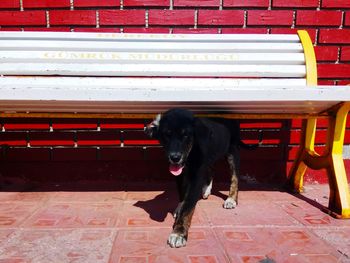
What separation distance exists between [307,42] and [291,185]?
1371 mm

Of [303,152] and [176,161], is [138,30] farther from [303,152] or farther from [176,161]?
[303,152]

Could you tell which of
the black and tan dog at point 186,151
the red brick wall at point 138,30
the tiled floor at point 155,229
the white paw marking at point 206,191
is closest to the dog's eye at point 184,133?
the black and tan dog at point 186,151

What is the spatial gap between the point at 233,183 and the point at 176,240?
108cm

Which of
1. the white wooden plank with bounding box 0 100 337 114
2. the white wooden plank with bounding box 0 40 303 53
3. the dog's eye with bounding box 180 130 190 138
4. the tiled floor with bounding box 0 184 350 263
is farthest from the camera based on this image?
the white wooden plank with bounding box 0 40 303 53

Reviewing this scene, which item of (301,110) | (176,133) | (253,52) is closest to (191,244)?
(176,133)

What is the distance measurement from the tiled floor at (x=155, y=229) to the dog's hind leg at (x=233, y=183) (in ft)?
0.24

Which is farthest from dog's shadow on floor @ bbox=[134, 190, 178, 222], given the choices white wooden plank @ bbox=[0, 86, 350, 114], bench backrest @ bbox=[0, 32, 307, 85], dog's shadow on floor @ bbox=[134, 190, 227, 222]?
bench backrest @ bbox=[0, 32, 307, 85]

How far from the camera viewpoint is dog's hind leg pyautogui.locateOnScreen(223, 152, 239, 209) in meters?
2.73

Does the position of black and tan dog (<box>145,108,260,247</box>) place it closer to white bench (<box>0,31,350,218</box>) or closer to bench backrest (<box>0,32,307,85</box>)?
white bench (<box>0,31,350,218</box>)

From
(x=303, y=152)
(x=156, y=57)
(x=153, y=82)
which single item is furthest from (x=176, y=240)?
(x=303, y=152)

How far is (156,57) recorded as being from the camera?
286 cm

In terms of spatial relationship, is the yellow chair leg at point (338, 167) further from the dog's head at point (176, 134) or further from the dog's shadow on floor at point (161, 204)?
the dog's head at point (176, 134)

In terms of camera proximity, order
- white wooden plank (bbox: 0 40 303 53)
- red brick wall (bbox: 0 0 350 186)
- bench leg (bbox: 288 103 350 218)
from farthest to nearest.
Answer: red brick wall (bbox: 0 0 350 186), white wooden plank (bbox: 0 40 303 53), bench leg (bbox: 288 103 350 218)

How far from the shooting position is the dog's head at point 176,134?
2.14m
